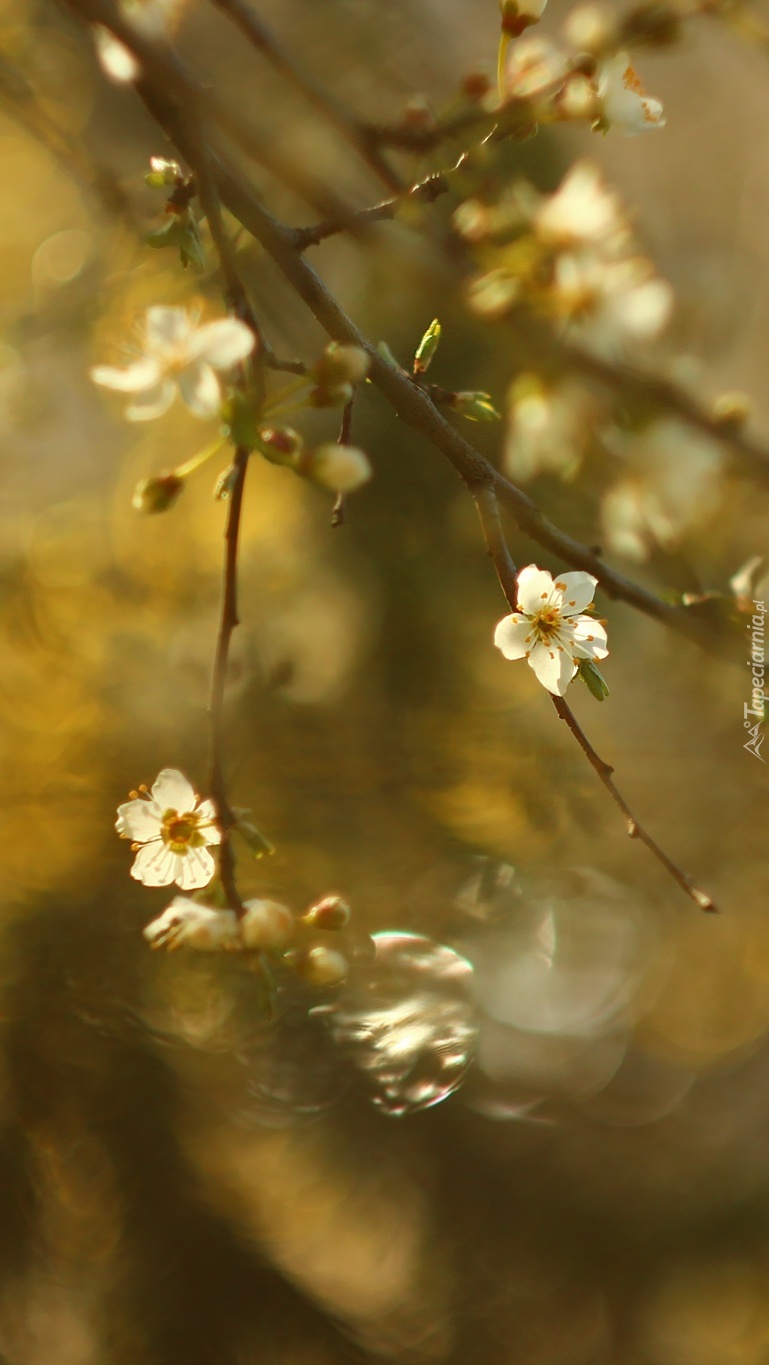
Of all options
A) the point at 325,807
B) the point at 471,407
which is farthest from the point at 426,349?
the point at 325,807

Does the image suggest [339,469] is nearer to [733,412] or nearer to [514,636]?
[514,636]

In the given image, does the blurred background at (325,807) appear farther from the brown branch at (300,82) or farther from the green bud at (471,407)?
the green bud at (471,407)

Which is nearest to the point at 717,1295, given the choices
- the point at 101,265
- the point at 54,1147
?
the point at 54,1147

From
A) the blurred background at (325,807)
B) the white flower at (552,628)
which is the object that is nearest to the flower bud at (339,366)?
the white flower at (552,628)

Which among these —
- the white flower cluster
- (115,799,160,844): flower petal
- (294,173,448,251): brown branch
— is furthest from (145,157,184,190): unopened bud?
(115,799,160,844): flower petal

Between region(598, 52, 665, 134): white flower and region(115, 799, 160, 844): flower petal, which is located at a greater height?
region(598, 52, 665, 134): white flower

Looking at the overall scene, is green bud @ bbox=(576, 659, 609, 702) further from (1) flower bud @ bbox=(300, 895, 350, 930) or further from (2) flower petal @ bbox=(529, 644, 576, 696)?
(1) flower bud @ bbox=(300, 895, 350, 930)
